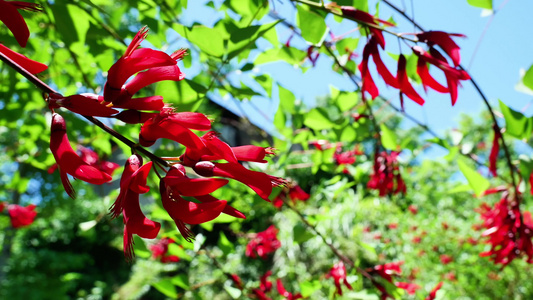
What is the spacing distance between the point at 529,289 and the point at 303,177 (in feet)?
14.2

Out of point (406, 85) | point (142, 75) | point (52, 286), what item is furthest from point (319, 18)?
point (52, 286)

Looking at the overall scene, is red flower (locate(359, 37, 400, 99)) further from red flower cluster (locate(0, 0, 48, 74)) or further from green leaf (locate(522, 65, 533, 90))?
red flower cluster (locate(0, 0, 48, 74))

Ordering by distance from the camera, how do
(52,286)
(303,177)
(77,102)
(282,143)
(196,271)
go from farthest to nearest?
(303,177) → (52,286) → (196,271) → (282,143) → (77,102)

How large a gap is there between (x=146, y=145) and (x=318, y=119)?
0.60 metres

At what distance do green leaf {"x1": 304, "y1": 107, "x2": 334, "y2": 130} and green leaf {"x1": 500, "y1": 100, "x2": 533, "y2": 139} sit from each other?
33 centimetres

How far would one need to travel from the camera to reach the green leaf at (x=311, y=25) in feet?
1.75

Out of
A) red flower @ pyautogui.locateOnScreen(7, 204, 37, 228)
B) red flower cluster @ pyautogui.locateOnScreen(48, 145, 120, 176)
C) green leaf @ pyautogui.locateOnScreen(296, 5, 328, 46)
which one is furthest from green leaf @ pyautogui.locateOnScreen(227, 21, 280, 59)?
red flower @ pyautogui.locateOnScreen(7, 204, 37, 228)

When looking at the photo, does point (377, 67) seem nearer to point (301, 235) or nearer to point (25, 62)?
point (25, 62)

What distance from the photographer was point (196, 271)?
15.4 ft

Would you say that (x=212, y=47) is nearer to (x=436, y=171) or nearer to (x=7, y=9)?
(x=7, y=9)

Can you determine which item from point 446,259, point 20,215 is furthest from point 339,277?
point 446,259

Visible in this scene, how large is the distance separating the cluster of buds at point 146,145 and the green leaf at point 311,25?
271 millimetres

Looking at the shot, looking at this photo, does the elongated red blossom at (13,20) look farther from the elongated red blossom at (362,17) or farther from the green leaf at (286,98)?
the green leaf at (286,98)

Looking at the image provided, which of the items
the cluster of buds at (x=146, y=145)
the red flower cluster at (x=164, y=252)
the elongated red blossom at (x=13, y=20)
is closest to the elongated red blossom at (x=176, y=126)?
the cluster of buds at (x=146, y=145)
